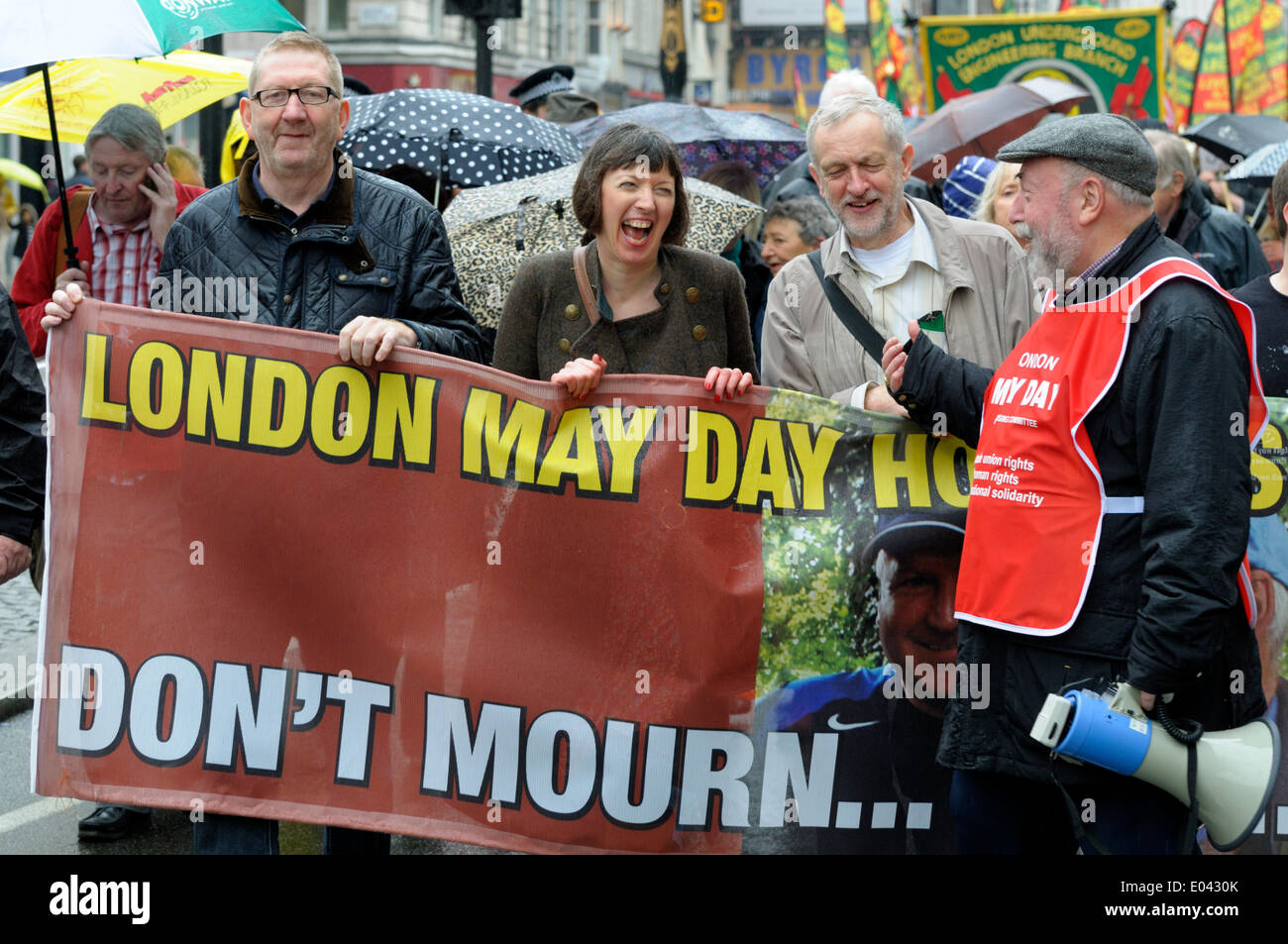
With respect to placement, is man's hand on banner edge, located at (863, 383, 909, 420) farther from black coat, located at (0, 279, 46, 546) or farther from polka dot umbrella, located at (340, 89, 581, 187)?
polka dot umbrella, located at (340, 89, 581, 187)

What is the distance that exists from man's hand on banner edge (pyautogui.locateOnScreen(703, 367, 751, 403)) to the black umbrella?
33.4 ft

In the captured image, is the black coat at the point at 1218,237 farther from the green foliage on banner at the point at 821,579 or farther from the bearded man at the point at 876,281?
the green foliage on banner at the point at 821,579

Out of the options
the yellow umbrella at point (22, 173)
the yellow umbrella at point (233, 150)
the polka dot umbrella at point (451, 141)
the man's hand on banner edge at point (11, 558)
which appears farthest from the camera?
the yellow umbrella at point (22, 173)

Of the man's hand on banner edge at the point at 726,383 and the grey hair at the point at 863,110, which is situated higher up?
the grey hair at the point at 863,110

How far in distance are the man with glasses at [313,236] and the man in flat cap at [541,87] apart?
7383 millimetres

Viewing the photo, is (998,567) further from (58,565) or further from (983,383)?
(58,565)

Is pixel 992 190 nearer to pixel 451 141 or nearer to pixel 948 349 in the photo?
pixel 451 141

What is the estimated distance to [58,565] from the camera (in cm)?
392

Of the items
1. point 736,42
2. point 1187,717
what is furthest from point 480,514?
point 736,42

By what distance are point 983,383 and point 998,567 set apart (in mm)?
557

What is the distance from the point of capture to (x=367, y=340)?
3.91m

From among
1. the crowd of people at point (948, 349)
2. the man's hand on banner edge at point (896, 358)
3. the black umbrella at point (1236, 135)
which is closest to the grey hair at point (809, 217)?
the crowd of people at point (948, 349)

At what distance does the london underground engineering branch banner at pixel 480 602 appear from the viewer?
392 centimetres

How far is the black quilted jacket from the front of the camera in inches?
162
